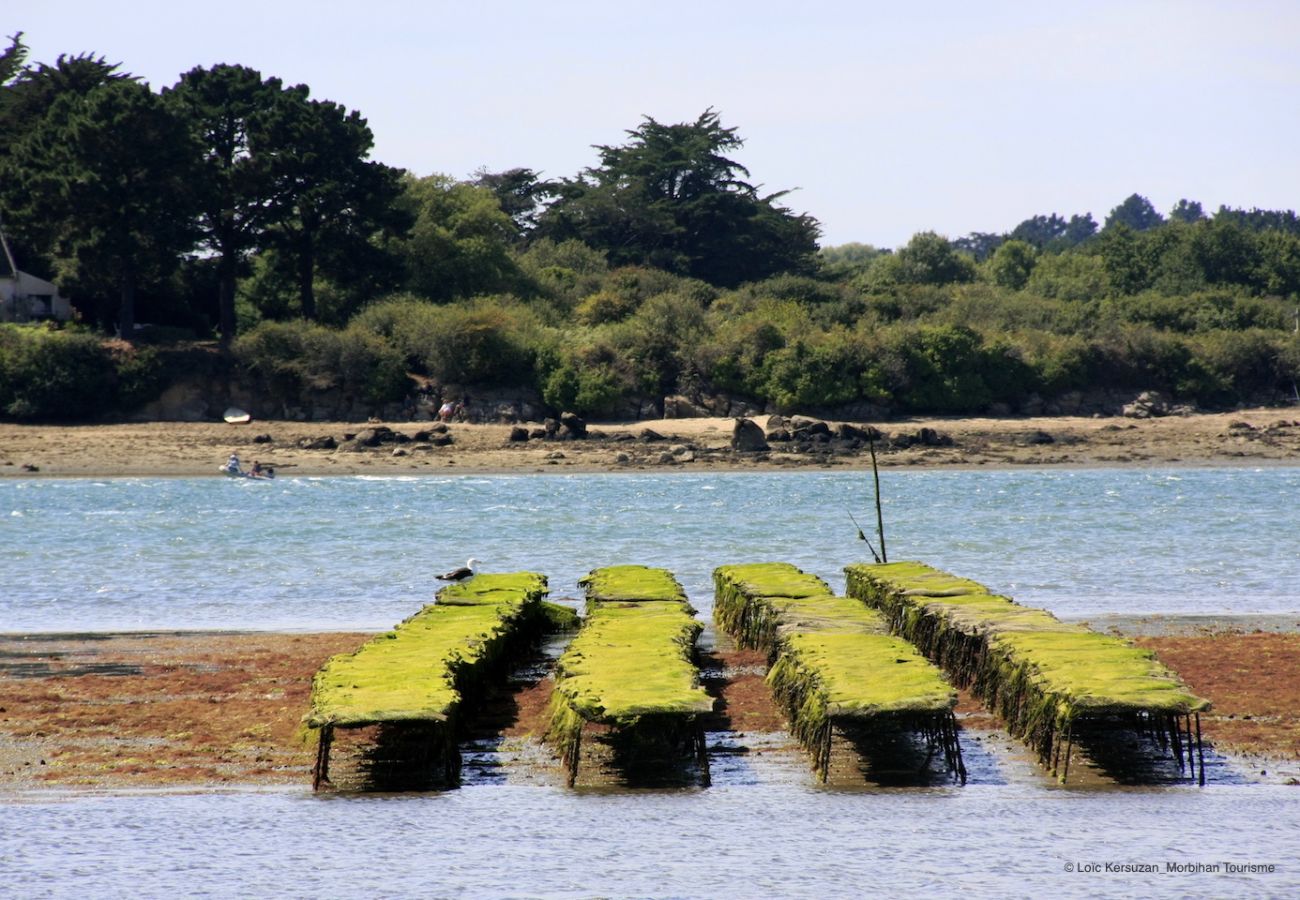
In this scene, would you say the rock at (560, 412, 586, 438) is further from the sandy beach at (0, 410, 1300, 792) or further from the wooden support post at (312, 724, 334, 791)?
the wooden support post at (312, 724, 334, 791)

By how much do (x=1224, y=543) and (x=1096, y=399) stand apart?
106 feet

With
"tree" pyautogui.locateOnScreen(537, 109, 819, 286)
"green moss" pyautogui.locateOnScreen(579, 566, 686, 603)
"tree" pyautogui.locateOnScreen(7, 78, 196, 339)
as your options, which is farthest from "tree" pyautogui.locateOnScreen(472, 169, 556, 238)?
"green moss" pyautogui.locateOnScreen(579, 566, 686, 603)

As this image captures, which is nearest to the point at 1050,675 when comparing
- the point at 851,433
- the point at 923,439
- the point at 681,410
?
the point at 851,433

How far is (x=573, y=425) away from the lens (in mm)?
61375

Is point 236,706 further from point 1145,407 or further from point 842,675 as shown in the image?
point 1145,407

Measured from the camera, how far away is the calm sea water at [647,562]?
13094 millimetres

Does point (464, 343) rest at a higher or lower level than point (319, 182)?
lower

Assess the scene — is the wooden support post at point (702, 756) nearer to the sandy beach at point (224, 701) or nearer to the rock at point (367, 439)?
the sandy beach at point (224, 701)

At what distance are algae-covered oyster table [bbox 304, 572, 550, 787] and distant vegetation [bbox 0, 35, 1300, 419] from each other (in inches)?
1832

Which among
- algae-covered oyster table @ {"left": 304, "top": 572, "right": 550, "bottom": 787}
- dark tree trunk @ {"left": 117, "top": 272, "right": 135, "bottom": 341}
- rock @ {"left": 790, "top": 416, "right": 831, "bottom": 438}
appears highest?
dark tree trunk @ {"left": 117, "top": 272, "right": 135, "bottom": 341}

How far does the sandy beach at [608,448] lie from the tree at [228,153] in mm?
10498

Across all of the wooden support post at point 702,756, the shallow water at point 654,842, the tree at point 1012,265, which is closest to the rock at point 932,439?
the shallow water at point 654,842

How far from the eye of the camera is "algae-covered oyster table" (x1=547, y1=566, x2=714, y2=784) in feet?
49.2

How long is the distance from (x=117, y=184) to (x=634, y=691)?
57.5 meters
